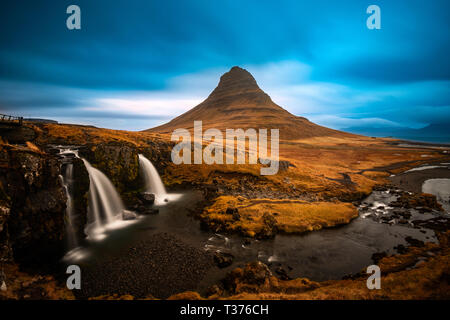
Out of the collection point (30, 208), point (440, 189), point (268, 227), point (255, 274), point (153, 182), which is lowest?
point (255, 274)

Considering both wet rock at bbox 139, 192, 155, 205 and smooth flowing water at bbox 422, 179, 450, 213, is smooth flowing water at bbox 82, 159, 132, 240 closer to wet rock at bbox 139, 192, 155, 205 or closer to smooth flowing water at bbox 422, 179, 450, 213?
wet rock at bbox 139, 192, 155, 205

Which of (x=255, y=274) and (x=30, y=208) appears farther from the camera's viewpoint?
(x=30, y=208)

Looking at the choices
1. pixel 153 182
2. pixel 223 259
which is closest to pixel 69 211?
pixel 223 259

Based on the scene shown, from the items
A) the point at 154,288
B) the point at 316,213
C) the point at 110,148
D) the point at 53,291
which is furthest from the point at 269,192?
the point at 53,291

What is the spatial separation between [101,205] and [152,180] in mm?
14361

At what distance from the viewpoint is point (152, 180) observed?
1732 inches

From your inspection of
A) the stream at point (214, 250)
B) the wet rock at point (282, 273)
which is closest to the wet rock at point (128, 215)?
the stream at point (214, 250)

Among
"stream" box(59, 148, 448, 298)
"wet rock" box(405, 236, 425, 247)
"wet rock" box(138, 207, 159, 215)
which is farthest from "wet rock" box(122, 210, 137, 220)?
"wet rock" box(405, 236, 425, 247)

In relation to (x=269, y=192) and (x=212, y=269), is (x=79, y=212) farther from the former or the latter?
(x=269, y=192)

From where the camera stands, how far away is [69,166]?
2647 centimetres

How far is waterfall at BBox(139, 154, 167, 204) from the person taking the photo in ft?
137

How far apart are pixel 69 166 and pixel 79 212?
6450 mm

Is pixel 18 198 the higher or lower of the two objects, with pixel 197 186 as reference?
higher

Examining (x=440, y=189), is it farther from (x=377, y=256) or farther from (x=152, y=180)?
(x=152, y=180)
